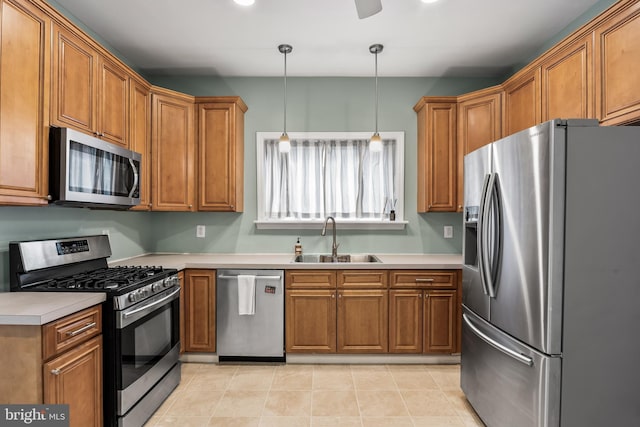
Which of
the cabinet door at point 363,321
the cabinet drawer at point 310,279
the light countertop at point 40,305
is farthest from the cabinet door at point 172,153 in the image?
the cabinet door at point 363,321

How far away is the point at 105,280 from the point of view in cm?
211

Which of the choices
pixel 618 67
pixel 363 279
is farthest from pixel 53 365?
pixel 618 67

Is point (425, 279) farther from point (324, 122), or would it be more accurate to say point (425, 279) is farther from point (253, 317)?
point (324, 122)

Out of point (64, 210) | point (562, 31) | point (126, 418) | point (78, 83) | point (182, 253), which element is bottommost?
point (126, 418)

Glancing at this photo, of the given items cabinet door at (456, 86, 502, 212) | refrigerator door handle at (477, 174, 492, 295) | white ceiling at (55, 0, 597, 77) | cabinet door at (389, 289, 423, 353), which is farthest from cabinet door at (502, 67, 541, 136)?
cabinet door at (389, 289, 423, 353)

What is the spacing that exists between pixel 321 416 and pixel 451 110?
282 centimetres

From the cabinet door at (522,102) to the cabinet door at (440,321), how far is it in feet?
4.96

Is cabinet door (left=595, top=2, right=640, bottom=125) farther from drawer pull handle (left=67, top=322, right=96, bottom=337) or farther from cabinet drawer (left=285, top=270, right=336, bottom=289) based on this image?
drawer pull handle (left=67, top=322, right=96, bottom=337)

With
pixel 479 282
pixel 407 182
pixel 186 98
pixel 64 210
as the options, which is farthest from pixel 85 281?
pixel 407 182

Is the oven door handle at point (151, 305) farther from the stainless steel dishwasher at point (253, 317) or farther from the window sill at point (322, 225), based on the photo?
the window sill at point (322, 225)

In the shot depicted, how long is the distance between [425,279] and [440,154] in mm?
1205

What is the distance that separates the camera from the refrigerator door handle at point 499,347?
5.50 feet

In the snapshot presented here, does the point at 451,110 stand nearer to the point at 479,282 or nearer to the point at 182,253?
the point at 479,282

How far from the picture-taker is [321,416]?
226cm
